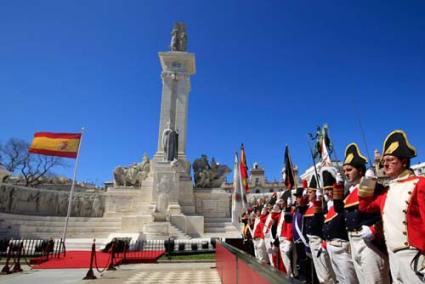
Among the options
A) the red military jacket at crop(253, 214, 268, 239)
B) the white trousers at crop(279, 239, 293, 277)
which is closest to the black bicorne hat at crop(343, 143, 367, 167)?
the white trousers at crop(279, 239, 293, 277)

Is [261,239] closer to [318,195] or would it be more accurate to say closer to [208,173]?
[318,195]

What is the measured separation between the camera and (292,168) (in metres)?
7.03

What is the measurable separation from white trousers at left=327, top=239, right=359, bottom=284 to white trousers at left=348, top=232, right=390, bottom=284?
43 centimetres

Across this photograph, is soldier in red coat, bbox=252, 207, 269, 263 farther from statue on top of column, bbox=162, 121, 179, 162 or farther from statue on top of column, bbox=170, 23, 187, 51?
statue on top of column, bbox=170, 23, 187, 51

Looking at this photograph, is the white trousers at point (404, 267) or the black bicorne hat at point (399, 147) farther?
the black bicorne hat at point (399, 147)

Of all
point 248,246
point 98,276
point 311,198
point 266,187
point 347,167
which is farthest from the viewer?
point 266,187

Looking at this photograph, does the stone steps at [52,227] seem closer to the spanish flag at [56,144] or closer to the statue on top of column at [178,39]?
the spanish flag at [56,144]

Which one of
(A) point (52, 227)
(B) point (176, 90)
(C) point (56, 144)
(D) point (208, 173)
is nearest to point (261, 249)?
(C) point (56, 144)

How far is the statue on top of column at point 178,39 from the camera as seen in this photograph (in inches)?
1145

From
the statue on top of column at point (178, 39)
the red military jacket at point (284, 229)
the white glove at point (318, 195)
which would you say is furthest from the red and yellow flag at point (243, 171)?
the statue on top of column at point (178, 39)

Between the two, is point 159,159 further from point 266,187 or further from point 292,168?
point 266,187

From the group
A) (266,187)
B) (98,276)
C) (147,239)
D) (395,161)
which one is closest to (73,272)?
(98,276)

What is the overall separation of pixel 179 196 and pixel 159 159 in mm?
3621

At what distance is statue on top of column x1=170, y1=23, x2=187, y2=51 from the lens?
29.1 metres
